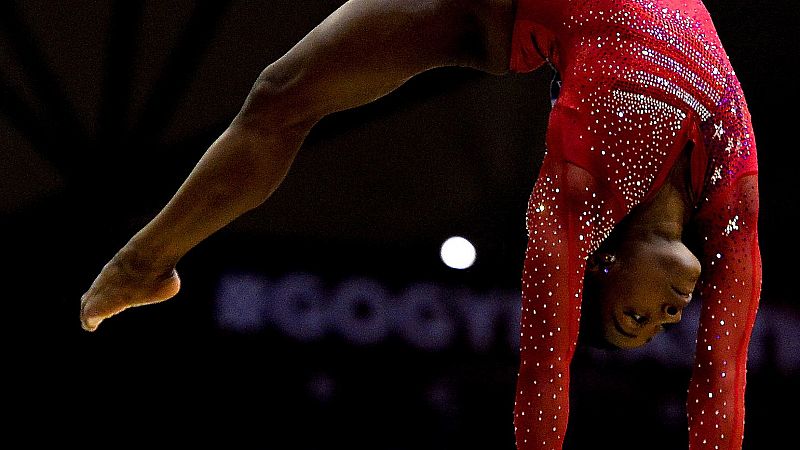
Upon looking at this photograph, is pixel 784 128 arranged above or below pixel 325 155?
above

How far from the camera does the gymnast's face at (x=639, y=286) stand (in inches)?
73.6

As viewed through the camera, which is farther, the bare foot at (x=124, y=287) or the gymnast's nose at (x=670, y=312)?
the bare foot at (x=124, y=287)

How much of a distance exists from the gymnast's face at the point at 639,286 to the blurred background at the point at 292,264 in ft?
8.77

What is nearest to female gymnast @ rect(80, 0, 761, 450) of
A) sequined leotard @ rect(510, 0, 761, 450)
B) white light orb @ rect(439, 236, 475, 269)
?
sequined leotard @ rect(510, 0, 761, 450)

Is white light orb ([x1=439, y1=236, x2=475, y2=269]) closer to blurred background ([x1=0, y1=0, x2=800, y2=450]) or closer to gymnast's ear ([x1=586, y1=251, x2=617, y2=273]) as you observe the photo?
blurred background ([x1=0, y1=0, x2=800, y2=450])

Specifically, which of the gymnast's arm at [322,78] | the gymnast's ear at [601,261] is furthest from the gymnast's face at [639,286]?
the gymnast's arm at [322,78]

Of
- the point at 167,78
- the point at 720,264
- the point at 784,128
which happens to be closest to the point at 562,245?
the point at 720,264

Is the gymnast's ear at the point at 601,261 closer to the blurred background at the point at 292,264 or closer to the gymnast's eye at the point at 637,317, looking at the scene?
the gymnast's eye at the point at 637,317

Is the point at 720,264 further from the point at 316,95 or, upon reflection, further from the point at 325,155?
the point at 325,155

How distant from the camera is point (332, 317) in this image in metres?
5.77

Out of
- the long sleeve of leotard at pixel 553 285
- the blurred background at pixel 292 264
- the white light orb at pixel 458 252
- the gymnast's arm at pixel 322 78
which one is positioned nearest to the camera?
the long sleeve of leotard at pixel 553 285

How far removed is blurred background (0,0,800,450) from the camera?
4930 millimetres

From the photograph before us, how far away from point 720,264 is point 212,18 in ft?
10.5

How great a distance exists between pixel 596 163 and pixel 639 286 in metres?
0.26
